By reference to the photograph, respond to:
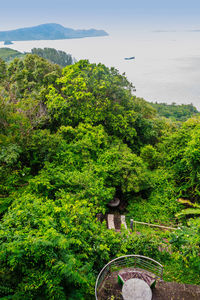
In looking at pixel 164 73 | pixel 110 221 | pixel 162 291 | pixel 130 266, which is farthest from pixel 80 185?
pixel 164 73

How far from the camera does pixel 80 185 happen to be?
918 centimetres

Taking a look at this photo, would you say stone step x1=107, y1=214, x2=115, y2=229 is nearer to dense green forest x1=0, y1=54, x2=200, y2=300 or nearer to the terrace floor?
dense green forest x1=0, y1=54, x2=200, y2=300

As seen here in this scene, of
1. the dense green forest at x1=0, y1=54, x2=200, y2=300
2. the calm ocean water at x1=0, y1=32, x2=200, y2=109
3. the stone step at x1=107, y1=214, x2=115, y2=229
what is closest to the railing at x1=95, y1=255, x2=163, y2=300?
the dense green forest at x1=0, y1=54, x2=200, y2=300

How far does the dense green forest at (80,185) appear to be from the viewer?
4.91 metres

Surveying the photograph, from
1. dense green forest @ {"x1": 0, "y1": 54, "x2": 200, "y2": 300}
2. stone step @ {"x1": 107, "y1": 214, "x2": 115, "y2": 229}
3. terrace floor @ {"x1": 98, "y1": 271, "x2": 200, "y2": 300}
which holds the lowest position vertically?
stone step @ {"x1": 107, "y1": 214, "x2": 115, "y2": 229}

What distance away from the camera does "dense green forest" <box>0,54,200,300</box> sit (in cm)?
491

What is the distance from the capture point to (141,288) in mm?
5816

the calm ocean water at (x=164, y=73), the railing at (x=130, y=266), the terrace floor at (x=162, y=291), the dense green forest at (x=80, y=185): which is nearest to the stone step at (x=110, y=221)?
the dense green forest at (x=80, y=185)

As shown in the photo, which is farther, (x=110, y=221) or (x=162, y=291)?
(x=110, y=221)

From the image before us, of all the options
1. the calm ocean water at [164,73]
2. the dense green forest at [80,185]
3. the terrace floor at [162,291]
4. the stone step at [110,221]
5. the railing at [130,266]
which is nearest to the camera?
the dense green forest at [80,185]

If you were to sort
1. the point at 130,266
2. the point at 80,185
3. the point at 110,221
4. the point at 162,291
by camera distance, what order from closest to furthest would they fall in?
the point at 162,291 < the point at 130,266 < the point at 80,185 < the point at 110,221

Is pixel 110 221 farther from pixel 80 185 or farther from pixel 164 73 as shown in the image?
pixel 164 73

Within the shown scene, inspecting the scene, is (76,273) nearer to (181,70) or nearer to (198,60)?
(181,70)

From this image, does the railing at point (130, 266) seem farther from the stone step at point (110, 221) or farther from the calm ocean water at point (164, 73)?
the calm ocean water at point (164, 73)
